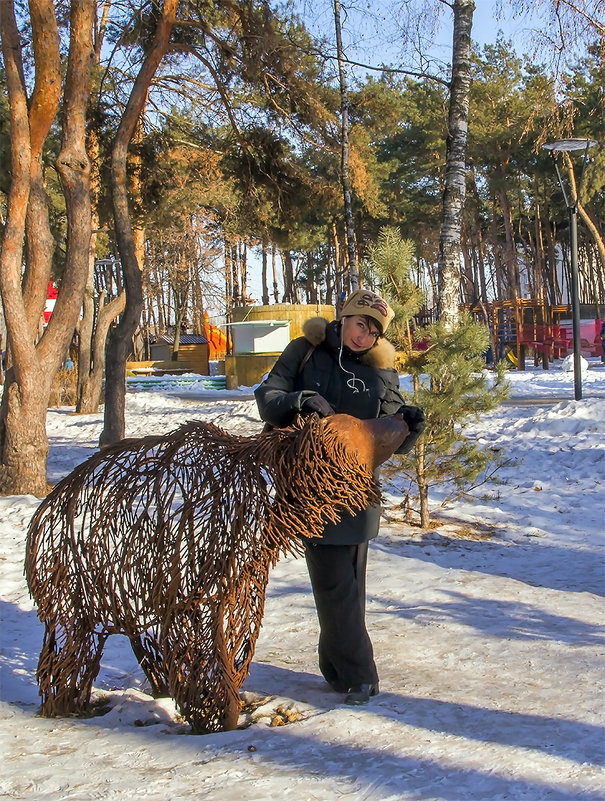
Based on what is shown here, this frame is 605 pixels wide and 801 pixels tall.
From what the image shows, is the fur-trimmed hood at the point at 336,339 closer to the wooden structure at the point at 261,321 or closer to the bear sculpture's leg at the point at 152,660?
the bear sculpture's leg at the point at 152,660

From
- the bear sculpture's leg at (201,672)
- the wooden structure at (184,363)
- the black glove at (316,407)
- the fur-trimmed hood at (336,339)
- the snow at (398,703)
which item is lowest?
the snow at (398,703)

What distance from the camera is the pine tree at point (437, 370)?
6.14 m

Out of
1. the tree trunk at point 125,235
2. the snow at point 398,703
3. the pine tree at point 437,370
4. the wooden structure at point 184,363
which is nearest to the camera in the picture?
the snow at point 398,703

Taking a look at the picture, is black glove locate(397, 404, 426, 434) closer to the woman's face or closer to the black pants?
the woman's face

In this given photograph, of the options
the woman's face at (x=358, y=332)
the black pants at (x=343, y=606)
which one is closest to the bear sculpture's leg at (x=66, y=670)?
the black pants at (x=343, y=606)

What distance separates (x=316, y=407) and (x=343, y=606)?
88 centimetres

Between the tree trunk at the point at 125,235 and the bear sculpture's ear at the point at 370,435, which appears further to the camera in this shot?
the tree trunk at the point at 125,235

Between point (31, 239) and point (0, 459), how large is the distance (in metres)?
2.48

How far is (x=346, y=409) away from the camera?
11.0ft

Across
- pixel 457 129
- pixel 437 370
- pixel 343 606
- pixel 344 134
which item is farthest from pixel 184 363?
pixel 343 606

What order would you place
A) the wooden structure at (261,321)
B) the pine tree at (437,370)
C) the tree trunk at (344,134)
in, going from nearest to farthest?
1. the pine tree at (437,370)
2. the tree trunk at (344,134)
3. the wooden structure at (261,321)

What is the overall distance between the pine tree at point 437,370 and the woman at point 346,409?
2.78 m

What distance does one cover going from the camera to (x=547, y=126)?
11.3m

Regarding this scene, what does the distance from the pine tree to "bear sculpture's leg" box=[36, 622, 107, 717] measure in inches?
145
